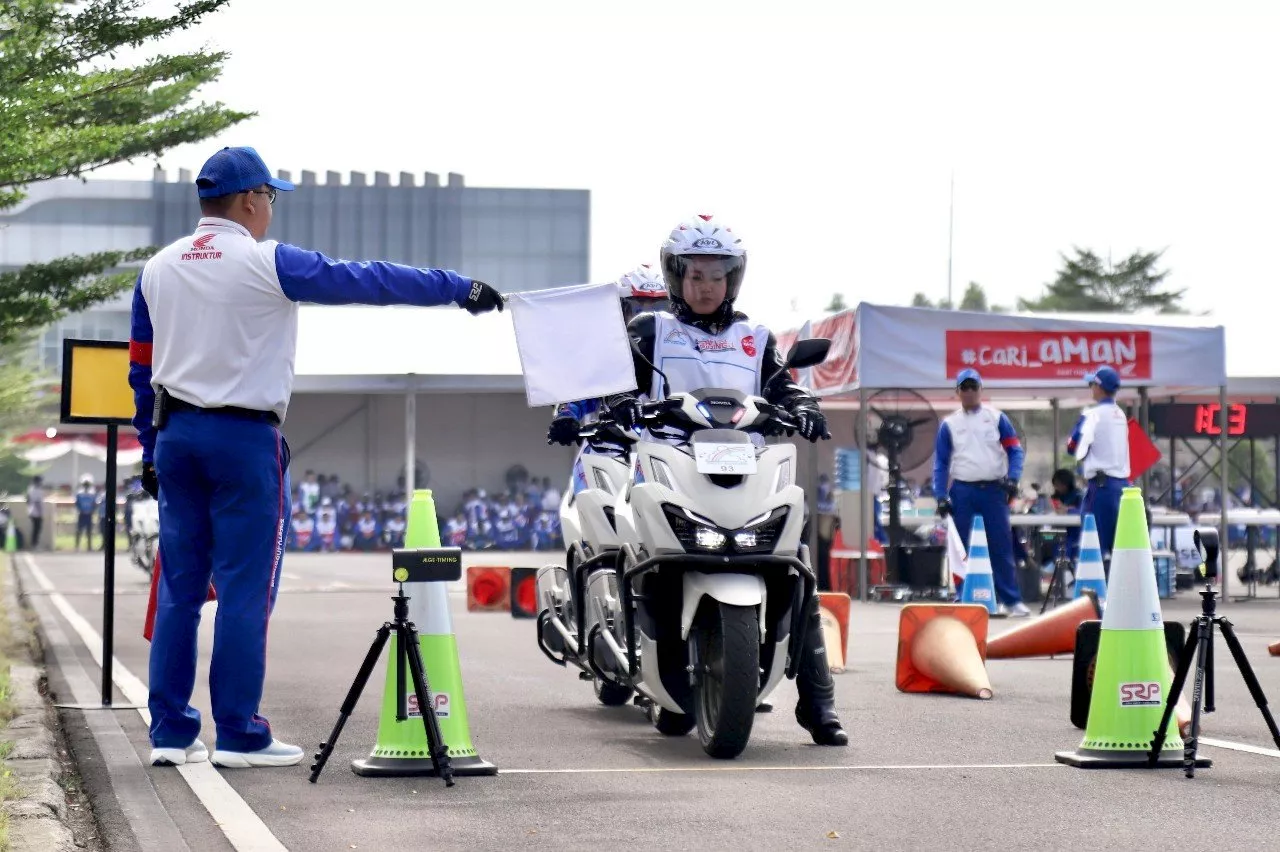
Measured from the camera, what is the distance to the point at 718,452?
7.35 metres

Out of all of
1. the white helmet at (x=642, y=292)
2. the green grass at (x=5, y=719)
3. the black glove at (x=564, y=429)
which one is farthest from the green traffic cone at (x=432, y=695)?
the white helmet at (x=642, y=292)

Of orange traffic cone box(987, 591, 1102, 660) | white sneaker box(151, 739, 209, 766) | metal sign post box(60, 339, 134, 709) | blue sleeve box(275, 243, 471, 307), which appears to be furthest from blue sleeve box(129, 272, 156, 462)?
orange traffic cone box(987, 591, 1102, 660)

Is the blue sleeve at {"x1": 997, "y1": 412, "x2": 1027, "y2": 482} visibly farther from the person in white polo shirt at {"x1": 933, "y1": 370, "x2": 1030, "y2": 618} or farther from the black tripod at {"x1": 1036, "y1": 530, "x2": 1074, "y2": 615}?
the black tripod at {"x1": 1036, "y1": 530, "x2": 1074, "y2": 615}

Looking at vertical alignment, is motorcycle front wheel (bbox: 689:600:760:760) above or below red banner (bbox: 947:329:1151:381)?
below

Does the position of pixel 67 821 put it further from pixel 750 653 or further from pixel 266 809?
pixel 750 653

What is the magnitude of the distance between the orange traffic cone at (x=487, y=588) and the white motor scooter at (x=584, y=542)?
766 cm

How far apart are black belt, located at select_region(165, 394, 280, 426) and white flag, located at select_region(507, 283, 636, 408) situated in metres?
1.03

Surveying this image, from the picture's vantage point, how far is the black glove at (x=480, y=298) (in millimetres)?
6922

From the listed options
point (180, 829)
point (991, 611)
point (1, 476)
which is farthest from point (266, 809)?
point (1, 476)

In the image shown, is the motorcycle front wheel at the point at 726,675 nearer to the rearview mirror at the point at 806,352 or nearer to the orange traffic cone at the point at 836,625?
the rearview mirror at the point at 806,352

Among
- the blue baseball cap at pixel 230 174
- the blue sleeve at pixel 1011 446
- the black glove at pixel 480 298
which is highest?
the blue baseball cap at pixel 230 174

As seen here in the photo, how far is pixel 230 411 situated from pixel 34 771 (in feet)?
4.67

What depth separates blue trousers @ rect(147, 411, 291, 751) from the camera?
7.10 meters

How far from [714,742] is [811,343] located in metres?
1.68
